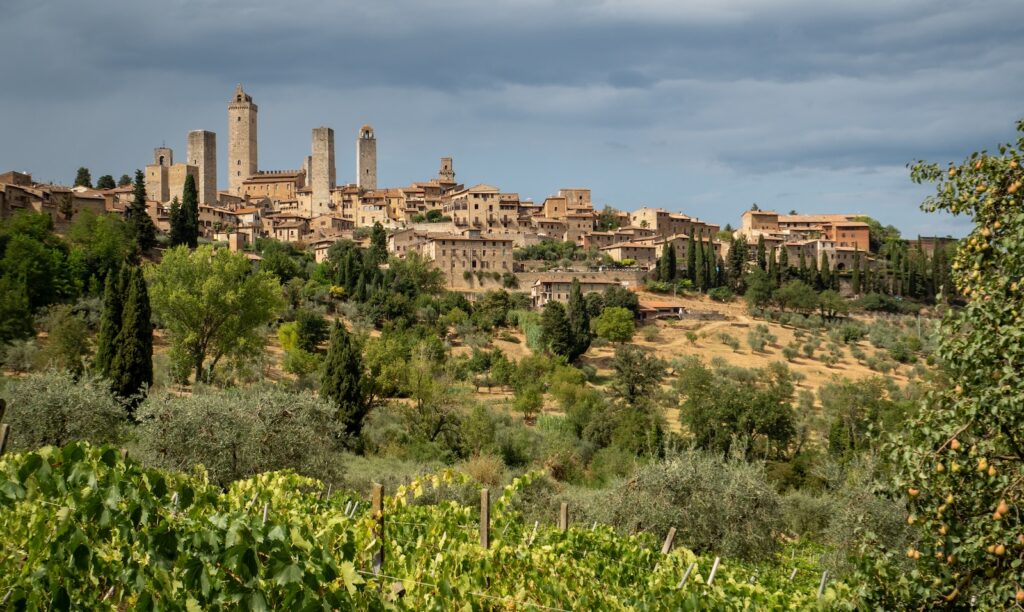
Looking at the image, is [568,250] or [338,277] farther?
[568,250]

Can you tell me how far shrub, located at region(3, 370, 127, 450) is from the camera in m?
16.9

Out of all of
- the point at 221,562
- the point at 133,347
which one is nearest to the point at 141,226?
the point at 133,347

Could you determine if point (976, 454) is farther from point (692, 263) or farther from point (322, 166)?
point (322, 166)

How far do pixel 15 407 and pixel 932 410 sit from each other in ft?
55.9

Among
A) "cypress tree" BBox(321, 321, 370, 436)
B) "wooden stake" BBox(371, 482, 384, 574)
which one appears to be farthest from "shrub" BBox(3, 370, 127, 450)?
"wooden stake" BBox(371, 482, 384, 574)

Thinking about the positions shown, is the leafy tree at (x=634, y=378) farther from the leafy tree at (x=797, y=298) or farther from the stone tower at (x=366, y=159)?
the stone tower at (x=366, y=159)

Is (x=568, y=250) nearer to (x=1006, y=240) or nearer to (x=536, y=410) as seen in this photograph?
(x=536, y=410)

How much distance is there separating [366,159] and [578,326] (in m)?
69.8

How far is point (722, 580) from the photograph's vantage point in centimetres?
815

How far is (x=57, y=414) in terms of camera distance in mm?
17312

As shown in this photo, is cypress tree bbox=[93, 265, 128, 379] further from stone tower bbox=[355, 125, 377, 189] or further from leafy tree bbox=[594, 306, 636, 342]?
stone tower bbox=[355, 125, 377, 189]

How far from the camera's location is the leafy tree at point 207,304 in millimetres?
31281

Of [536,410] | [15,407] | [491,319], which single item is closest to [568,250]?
[491,319]

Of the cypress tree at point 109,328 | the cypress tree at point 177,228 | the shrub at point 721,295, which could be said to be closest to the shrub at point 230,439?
the cypress tree at point 109,328
